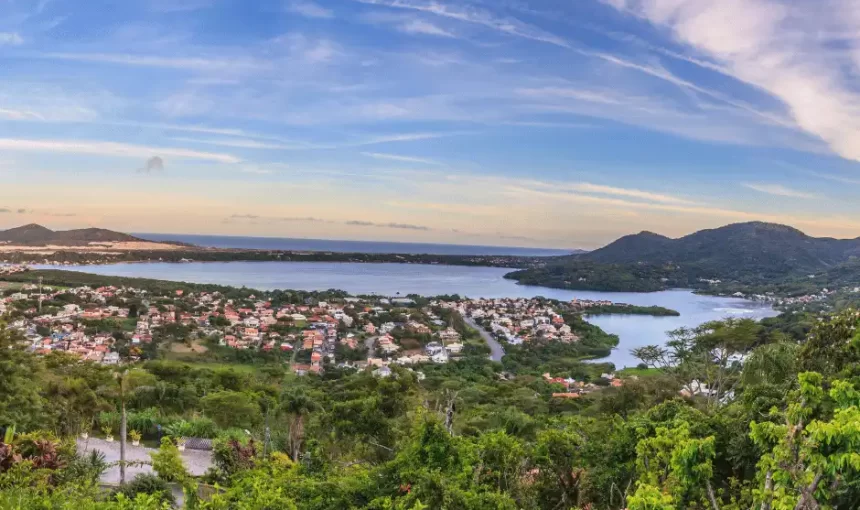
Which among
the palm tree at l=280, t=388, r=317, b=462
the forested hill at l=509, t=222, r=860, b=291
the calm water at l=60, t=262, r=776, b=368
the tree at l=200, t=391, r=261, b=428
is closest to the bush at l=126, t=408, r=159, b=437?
the tree at l=200, t=391, r=261, b=428

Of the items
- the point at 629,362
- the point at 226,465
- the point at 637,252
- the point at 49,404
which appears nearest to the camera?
the point at 226,465

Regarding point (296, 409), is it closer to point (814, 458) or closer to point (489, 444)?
point (489, 444)

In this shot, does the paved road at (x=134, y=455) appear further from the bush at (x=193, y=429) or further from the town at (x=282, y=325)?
the town at (x=282, y=325)

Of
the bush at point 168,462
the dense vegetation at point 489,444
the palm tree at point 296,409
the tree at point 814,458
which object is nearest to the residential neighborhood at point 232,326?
the dense vegetation at point 489,444

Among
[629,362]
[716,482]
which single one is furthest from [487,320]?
[716,482]

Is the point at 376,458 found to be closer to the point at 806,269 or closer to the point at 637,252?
the point at 806,269

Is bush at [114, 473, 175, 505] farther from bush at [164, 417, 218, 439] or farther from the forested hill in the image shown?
the forested hill

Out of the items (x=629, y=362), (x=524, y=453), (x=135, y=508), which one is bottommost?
(x=629, y=362)
